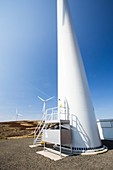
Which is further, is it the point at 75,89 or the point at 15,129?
the point at 15,129

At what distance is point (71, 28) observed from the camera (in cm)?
858

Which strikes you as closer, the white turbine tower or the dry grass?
the white turbine tower

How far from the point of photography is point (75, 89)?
7309 mm

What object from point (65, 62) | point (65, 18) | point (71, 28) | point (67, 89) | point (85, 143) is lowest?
point (85, 143)

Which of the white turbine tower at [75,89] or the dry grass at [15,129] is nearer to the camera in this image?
the white turbine tower at [75,89]

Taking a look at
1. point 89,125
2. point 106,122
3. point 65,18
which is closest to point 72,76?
point 89,125

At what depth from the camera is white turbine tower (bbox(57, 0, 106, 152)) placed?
6.61 meters

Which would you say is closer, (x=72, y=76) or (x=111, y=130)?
(x=72, y=76)

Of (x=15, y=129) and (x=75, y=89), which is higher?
(x=75, y=89)

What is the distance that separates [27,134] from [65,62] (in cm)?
1140

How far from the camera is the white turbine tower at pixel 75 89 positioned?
21.7 ft

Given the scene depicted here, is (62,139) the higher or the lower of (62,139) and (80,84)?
the lower

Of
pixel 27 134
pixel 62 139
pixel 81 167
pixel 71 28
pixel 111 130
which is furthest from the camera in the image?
pixel 27 134

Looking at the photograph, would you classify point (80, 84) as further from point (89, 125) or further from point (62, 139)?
point (62, 139)
